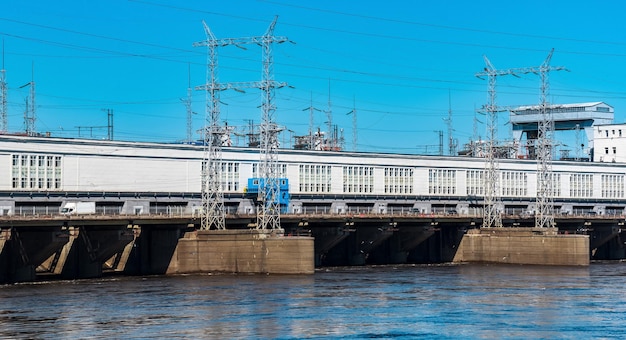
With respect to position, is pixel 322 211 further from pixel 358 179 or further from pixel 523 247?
pixel 523 247

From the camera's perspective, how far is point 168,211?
110 metres

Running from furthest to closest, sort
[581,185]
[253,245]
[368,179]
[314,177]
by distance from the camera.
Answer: [581,185], [368,179], [314,177], [253,245]

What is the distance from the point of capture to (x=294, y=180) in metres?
126

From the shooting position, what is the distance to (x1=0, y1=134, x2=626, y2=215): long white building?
10212 centimetres

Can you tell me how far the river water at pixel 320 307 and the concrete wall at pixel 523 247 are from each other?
1381cm

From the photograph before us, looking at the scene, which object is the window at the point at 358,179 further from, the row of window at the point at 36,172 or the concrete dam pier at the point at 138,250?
the row of window at the point at 36,172

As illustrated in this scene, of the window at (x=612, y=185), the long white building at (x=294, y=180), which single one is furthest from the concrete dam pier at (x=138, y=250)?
the window at (x=612, y=185)

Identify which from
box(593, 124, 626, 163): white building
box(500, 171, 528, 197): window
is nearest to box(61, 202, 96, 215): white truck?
→ box(500, 171, 528, 197): window

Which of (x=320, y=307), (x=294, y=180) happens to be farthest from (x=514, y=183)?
(x=320, y=307)

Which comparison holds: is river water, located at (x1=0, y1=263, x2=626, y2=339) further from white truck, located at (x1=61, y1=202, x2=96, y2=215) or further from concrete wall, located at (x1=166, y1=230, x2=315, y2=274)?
white truck, located at (x1=61, y1=202, x2=96, y2=215)

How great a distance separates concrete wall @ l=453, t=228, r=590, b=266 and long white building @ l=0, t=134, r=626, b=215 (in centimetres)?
1399

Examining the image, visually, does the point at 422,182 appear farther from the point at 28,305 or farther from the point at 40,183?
the point at 28,305

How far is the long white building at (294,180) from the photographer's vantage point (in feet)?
335

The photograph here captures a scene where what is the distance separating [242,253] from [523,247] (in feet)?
115
